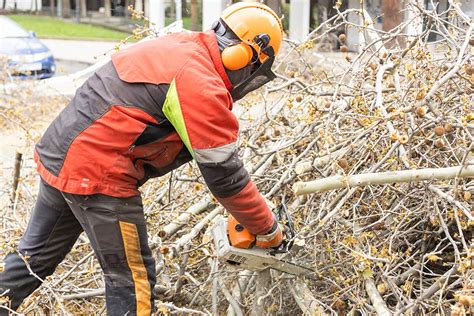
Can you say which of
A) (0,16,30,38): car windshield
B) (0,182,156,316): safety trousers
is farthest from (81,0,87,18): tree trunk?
(0,182,156,316): safety trousers

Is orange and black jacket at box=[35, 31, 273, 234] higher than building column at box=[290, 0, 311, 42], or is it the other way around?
orange and black jacket at box=[35, 31, 273, 234]

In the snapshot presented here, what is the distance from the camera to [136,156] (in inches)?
120

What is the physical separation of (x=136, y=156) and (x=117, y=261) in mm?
467

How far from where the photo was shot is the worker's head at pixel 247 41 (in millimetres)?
2953

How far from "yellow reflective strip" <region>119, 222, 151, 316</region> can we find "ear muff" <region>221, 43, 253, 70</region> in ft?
2.65

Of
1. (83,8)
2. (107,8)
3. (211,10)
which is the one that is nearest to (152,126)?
(211,10)

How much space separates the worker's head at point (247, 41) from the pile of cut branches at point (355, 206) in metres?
0.48

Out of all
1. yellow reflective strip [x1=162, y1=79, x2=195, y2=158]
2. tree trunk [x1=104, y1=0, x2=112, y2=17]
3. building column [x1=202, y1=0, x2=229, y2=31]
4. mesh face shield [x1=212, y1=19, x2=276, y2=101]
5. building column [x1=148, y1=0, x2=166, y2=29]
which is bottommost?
tree trunk [x1=104, y1=0, x2=112, y2=17]

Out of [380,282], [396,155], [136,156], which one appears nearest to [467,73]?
[396,155]

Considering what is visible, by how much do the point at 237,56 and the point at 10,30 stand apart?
1045cm

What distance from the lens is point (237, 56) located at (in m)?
2.94

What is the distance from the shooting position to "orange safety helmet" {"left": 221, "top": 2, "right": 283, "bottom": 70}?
295cm

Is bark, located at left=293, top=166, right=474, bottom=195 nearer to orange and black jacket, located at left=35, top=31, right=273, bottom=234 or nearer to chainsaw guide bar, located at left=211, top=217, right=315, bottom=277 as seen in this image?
orange and black jacket, located at left=35, top=31, right=273, bottom=234

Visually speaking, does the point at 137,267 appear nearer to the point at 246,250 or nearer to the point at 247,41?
the point at 246,250
